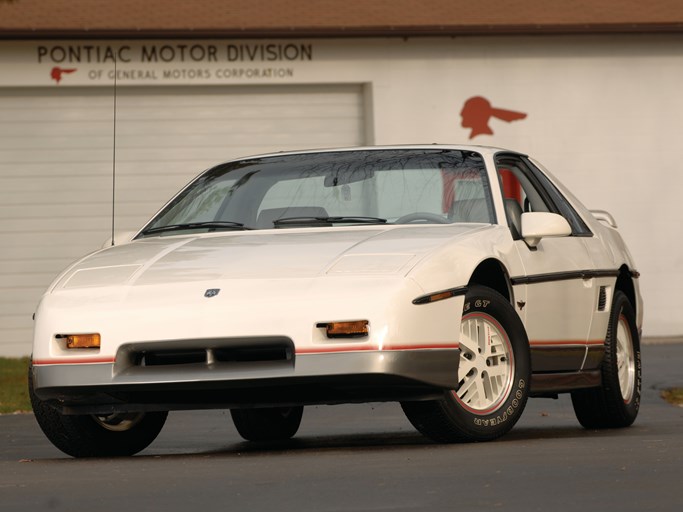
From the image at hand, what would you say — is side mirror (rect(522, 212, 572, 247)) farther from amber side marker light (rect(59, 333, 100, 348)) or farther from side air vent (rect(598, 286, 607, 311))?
amber side marker light (rect(59, 333, 100, 348))

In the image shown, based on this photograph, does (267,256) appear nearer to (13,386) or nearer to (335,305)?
(335,305)

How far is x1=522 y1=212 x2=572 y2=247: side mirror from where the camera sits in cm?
787

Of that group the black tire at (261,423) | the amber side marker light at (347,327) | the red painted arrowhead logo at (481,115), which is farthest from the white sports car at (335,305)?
the red painted arrowhead logo at (481,115)

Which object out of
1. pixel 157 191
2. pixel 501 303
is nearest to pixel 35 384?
pixel 501 303

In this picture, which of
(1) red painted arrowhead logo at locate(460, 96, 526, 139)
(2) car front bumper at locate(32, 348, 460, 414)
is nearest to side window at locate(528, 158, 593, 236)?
(2) car front bumper at locate(32, 348, 460, 414)

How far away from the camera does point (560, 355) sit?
813cm

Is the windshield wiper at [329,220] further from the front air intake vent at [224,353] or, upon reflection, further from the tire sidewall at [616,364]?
the tire sidewall at [616,364]

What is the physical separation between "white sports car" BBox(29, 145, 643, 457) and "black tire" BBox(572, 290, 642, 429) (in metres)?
0.02

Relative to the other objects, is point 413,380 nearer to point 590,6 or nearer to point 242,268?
point 242,268

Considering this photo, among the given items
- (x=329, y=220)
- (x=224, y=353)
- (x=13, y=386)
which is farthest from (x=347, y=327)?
(x=13, y=386)

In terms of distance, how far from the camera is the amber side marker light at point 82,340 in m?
6.95

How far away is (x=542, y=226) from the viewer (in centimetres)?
788

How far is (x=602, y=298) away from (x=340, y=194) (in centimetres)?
163

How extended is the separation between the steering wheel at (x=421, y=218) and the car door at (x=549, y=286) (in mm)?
379
